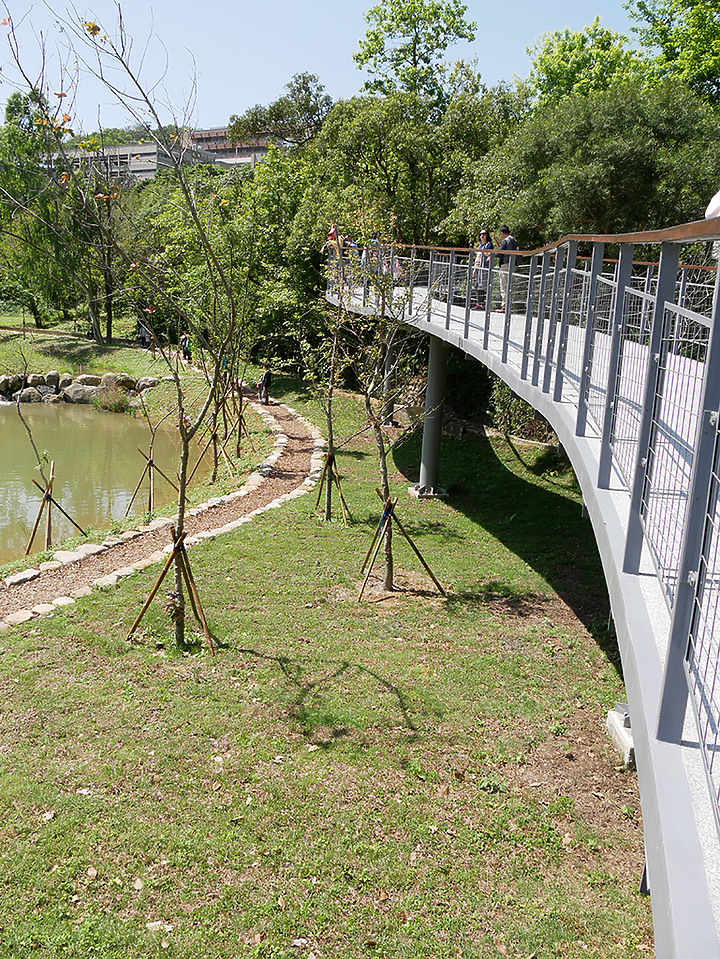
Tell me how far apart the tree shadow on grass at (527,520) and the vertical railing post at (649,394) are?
5007 millimetres

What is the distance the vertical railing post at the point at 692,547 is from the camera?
6.92ft

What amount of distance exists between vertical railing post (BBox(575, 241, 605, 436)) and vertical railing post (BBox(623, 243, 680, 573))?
1940 millimetres

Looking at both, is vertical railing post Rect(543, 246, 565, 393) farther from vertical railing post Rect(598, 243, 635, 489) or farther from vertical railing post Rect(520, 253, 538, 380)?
vertical railing post Rect(598, 243, 635, 489)

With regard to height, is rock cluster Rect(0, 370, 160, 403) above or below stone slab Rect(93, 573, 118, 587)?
above

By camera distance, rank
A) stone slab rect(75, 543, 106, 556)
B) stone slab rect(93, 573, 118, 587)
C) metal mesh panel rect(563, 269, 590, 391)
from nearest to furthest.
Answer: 1. metal mesh panel rect(563, 269, 590, 391)
2. stone slab rect(93, 573, 118, 587)
3. stone slab rect(75, 543, 106, 556)

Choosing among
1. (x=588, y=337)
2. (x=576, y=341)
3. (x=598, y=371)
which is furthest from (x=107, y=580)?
(x=588, y=337)

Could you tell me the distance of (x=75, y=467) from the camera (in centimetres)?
1805

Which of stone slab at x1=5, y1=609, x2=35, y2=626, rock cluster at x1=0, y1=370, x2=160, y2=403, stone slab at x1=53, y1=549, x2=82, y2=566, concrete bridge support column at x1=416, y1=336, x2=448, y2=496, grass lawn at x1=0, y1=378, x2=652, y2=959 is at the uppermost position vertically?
concrete bridge support column at x1=416, y1=336, x2=448, y2=496

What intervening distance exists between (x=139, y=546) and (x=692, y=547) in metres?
9.60

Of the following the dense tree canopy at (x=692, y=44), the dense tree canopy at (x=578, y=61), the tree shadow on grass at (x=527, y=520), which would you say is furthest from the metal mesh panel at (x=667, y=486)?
the dense tree canopy at (x=578, y=61)

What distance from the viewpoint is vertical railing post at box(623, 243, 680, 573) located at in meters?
2.96

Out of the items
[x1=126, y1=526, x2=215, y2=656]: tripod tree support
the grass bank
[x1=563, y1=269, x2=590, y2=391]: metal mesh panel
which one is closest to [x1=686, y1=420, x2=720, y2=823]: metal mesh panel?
[x1=563, y1=269, x2=590, y2=391]: metal mesh panel

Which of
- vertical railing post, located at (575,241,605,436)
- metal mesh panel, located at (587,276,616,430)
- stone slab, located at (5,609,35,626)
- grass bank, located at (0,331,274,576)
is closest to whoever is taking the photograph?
vertical railing post, located at (575,241,605,436)

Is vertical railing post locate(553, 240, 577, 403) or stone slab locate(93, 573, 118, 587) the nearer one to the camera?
vertical railing post locate(553, 240, 577, 403)
